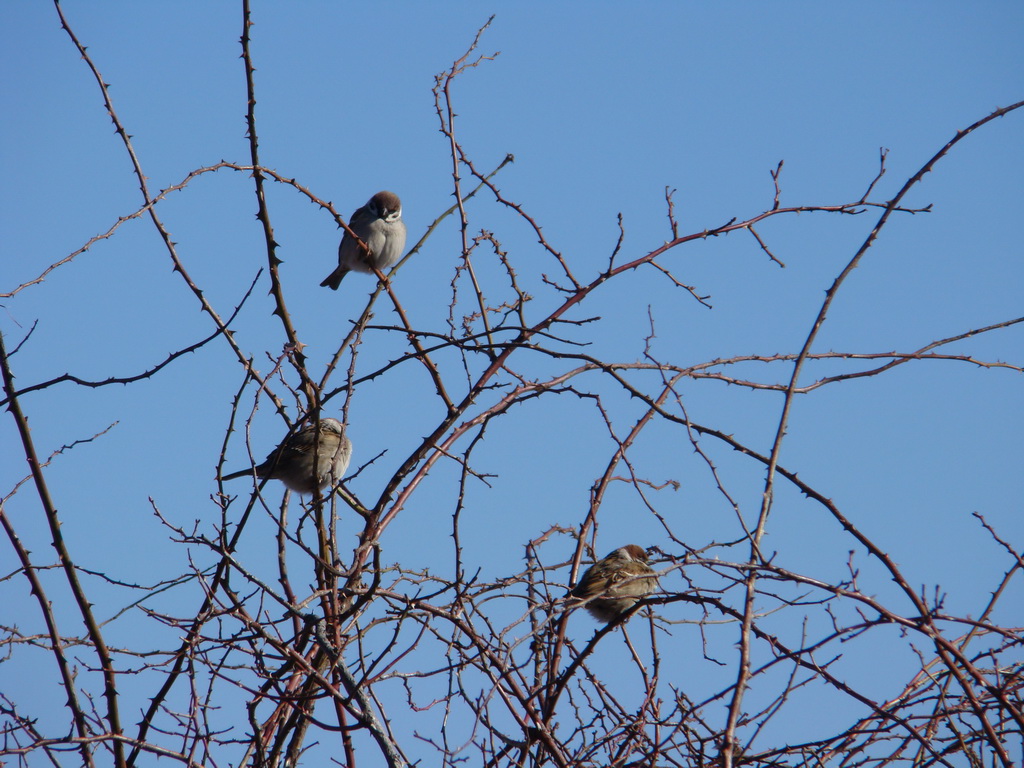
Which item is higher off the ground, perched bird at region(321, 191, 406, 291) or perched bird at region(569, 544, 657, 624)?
perched bird at region(321, 191, 406, 291)

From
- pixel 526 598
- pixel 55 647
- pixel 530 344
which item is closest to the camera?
pixel 55 647

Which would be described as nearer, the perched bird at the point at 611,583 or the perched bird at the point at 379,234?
the perched bird at the point at 611,583

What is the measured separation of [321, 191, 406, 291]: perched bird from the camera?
8172 millimetres

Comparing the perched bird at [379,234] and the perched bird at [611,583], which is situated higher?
the perched bird at [379,234]

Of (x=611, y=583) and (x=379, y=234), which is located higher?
(x=379, y=234)

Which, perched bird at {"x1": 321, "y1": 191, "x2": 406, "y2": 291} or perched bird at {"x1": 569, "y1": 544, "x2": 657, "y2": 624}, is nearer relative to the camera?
perched bird at {"x1": 569, "y1": 544, "x2": 657, "y2": 624}

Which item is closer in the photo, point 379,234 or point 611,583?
point 611,583

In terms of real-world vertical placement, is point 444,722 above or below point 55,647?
below

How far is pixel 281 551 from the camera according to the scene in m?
3.18

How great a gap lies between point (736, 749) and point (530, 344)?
1.54m

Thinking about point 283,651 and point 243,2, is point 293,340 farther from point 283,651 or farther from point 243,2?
point 283,651

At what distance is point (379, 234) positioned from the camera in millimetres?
8188

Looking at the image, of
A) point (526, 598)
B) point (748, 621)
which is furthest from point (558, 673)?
point (748, 621)

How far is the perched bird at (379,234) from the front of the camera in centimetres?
817
